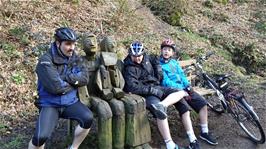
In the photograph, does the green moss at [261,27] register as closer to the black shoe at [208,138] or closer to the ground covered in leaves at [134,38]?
the ground covered in leaves at [134,38]

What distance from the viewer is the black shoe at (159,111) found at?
224 inches

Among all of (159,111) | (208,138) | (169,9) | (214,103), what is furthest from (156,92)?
(169,9)

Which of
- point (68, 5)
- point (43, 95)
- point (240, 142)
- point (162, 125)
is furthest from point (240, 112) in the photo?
point (68, 5)

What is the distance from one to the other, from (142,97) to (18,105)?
2.32m

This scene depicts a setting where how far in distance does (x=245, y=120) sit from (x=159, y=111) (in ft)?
5.73

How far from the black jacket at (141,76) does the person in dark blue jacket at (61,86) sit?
0.83 metres

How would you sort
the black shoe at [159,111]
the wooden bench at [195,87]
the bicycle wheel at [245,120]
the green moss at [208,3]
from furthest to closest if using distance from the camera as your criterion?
the green moss at [208,3] < the wooden bench at [195,87] < the bicycle wheel at [245,120] < the black shoe at [159,111]

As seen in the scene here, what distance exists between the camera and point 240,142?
6.57 metres

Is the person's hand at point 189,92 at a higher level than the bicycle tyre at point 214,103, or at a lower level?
higher

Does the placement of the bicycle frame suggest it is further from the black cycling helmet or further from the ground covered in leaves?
the black cycling helmet

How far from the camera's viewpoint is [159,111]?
18.7 ft

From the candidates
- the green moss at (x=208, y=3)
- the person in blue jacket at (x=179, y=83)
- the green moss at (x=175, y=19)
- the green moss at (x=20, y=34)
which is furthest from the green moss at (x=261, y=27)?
the green moss at (x=20, y=34)

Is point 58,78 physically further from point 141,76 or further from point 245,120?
point 245,120

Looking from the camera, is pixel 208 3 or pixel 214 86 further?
pixel 208 3
